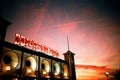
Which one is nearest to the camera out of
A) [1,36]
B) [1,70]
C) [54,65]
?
[1,70]

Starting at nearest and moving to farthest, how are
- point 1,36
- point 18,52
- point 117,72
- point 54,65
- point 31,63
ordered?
point 1,36, point 18,52, point 31,63, point 54,65, point 117,72

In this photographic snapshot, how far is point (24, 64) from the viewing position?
2556cm

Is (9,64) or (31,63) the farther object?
(31,63)

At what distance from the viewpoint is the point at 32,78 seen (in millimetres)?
25828

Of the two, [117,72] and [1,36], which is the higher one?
[1,36]

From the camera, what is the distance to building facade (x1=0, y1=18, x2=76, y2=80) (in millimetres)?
21953

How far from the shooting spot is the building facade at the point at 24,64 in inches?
864

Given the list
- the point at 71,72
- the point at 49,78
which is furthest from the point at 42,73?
the point at 71,72

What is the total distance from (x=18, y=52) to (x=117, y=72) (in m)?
44.2

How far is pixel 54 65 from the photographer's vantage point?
3453 centimetres

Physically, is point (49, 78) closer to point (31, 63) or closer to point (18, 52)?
point (31, 63)

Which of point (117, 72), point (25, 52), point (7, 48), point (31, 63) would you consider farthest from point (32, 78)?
point (117, 72)

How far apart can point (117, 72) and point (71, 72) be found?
23.8m

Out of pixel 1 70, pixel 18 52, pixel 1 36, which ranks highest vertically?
pixel 1 36
